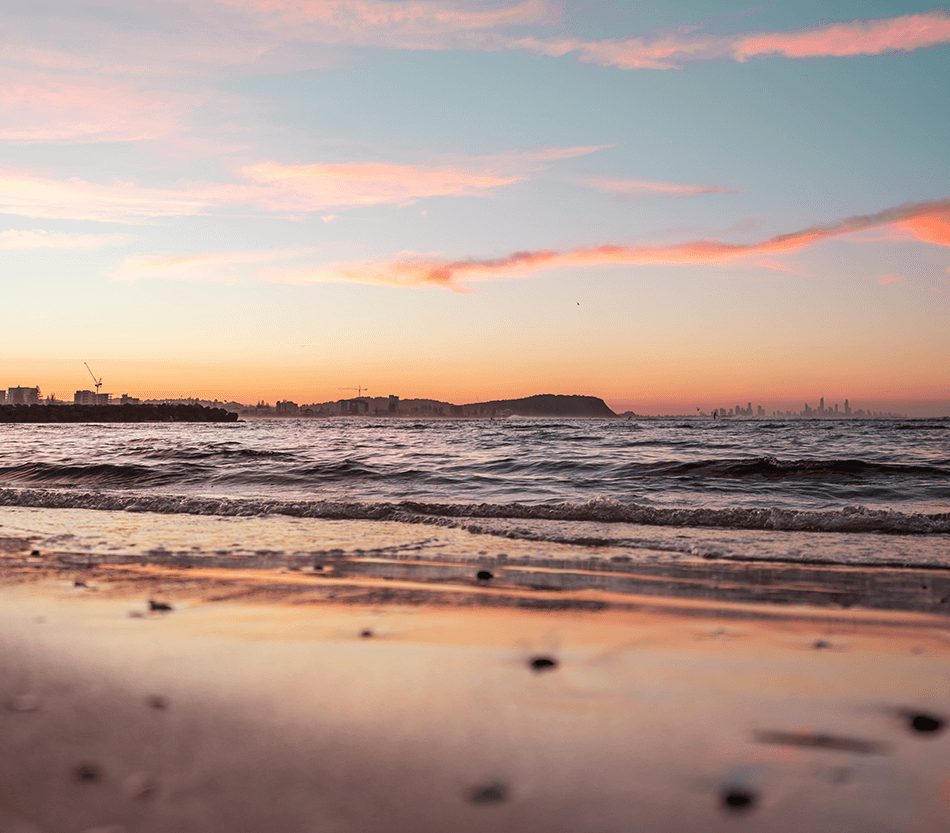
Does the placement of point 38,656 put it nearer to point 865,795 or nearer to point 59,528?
point 865,795

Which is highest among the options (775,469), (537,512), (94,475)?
(775,469)

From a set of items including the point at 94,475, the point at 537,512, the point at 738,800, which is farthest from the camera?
the point at 94,475

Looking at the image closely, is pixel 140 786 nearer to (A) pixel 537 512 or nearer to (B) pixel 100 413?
(A) pixel 537 512

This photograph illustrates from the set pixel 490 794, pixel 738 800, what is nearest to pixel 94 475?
pixel 490 794

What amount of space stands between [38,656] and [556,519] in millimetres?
6597

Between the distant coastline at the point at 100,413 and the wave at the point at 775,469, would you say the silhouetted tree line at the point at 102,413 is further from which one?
the wave at the point at 775,469

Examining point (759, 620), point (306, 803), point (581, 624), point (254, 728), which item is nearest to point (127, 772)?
point (254, 728)

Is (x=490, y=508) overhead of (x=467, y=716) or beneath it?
beneath

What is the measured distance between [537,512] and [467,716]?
6764mm

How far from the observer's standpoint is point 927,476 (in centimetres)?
1526

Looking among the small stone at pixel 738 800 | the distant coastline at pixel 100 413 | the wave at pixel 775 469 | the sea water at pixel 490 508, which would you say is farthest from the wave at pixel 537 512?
the distant coastline at pixel 100 413

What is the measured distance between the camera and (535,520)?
9062 mm

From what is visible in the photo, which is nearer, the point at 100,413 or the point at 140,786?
the point at 140,786

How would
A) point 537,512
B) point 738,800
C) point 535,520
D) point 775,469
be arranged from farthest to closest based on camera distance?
point 775,469 → point 537,512 → point 535,520 → point 738,800
